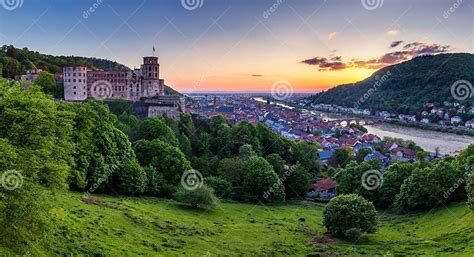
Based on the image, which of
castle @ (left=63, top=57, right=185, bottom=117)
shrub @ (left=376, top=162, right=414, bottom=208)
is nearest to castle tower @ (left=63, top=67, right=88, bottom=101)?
castle @ (left=63, top=57, right=185, bottom=117)

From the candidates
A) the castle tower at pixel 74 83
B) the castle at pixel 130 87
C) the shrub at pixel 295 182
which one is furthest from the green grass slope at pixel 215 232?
the castle tower at pixel 74 83

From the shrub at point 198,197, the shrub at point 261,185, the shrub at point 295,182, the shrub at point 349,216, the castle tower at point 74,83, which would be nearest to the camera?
the shrub at point 349,216

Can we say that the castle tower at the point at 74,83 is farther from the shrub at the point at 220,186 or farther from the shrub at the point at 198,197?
the shrub at the point at 198,197

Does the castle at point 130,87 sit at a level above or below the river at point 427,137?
above

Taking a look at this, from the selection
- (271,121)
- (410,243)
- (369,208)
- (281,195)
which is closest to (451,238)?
(410,243)

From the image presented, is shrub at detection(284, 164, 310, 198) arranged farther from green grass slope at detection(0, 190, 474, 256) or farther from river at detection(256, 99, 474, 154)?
river at detection(256, 99, 474, 154)

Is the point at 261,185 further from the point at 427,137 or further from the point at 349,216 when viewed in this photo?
the point at 427,137
